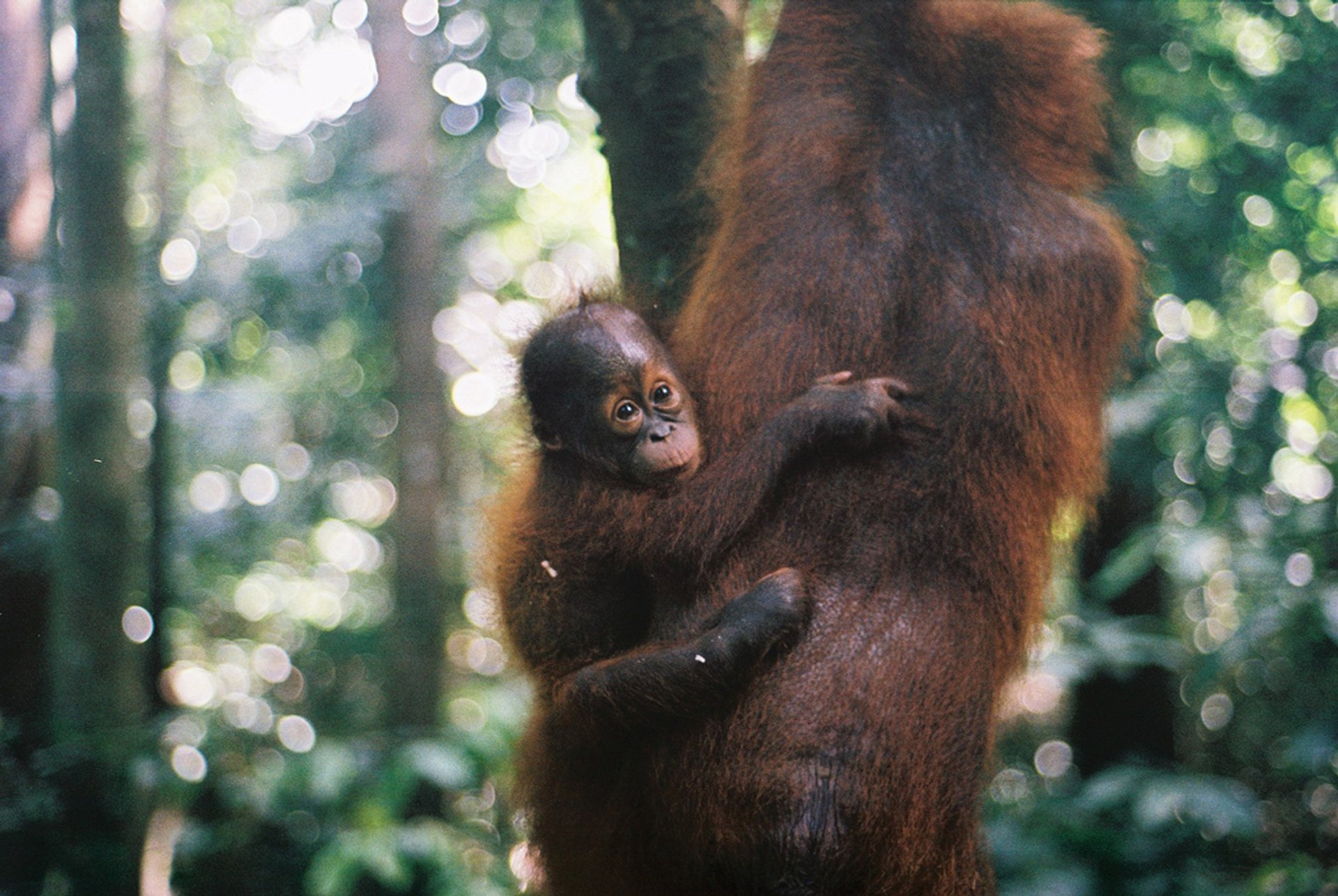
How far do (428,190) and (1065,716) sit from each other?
6.16 ft

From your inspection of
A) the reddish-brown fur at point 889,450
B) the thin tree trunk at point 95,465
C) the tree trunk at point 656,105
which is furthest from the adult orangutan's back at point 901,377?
the thin tree trunk at point 95,465

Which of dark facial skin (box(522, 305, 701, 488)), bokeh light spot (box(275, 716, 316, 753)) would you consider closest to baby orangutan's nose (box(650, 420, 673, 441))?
dark facial skin (box(522, 305, 701, 488))

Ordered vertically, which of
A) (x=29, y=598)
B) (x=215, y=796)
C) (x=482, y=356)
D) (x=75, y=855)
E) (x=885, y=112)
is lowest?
(x=215, y=796)

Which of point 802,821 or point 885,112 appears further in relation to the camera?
point 885,112

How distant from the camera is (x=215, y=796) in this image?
1.63m

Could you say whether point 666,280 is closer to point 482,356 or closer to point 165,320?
point 482,356

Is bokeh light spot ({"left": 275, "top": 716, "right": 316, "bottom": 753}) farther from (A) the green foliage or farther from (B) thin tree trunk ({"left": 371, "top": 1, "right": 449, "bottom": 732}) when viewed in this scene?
(A) the green foliage

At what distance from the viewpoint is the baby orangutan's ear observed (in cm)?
122

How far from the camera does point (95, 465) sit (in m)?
1.32

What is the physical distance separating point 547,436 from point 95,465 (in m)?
0.58

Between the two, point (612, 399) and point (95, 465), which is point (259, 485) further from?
Answer: point (612, 399)

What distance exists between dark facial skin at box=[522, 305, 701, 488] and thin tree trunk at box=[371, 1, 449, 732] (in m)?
0.42

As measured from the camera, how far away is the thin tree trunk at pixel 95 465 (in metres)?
1.30

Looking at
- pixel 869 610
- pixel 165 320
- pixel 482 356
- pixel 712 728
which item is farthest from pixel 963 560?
pixel 165 320
